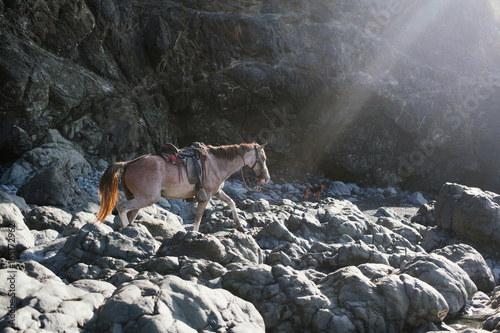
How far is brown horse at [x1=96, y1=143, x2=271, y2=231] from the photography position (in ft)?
21.4

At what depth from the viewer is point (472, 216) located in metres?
9.69

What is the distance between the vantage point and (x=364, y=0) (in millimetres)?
23531

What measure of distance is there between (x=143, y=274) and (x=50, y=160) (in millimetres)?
11543

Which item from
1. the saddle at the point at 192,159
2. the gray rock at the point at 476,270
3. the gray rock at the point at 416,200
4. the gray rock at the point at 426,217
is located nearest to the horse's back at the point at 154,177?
the saddle at the point at 192,159

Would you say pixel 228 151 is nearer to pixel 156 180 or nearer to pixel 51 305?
pixel 156 180

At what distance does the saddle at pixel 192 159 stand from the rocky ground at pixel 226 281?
1088 mm

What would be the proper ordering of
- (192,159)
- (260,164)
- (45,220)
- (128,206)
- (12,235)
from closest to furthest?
(12,235) → (128,206) → (45,220) → (192,159) → (260,164)

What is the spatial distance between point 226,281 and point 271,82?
16947 mm

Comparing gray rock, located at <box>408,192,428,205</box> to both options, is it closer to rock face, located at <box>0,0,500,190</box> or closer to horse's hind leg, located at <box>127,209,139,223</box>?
rock face, located at <box>0,0,500,190</box>

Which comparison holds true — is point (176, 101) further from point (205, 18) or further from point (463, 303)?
point (463, 303)

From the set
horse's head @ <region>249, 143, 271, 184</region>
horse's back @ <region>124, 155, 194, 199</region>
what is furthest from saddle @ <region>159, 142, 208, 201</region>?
horse's head @ <region>249, 143, 271, 184</region>

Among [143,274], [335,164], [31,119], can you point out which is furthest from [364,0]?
[143,274]

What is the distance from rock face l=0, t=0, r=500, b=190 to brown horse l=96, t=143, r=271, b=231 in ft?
27.1

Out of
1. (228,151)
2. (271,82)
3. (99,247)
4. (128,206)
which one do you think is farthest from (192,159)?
(271,82)
